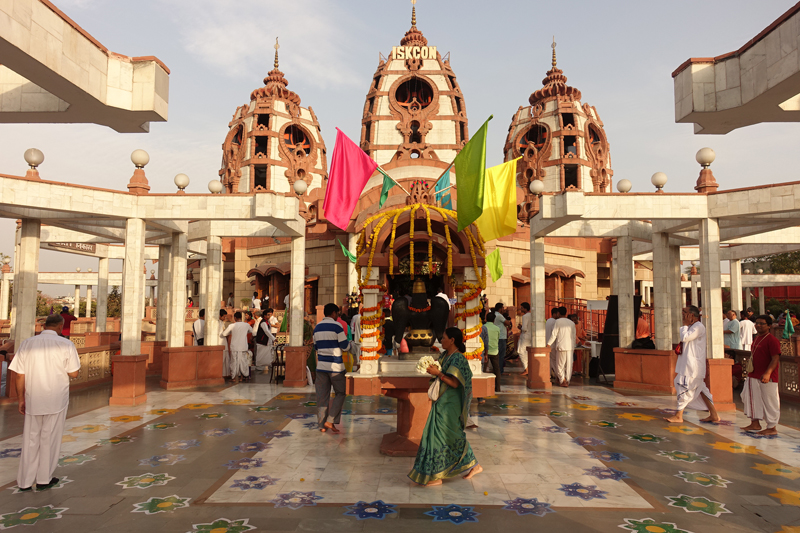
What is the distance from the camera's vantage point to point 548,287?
2717 cm

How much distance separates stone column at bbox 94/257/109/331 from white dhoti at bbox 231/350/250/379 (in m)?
7.84

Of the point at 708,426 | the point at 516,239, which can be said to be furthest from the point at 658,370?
the point at 516,239

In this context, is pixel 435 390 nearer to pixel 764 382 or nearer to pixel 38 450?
pixel 38 450

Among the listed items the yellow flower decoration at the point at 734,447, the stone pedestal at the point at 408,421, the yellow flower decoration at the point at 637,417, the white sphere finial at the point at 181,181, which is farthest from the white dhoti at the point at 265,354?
the yellow flower decoration at the point at 734,447

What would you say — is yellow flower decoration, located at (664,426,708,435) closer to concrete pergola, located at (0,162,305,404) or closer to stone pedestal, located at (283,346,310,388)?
stone pedestal, located at (283,346,310,388)

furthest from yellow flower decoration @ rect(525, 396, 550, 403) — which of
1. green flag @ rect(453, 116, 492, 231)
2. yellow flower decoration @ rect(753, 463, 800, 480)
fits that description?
green flag @ rect(453, 116, 492, 231)

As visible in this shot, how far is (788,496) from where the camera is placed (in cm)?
498

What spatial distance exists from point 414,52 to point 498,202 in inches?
1011

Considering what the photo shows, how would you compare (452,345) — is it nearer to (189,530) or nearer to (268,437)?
(189,530)

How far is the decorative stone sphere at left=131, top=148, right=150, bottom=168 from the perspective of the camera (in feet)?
34.0

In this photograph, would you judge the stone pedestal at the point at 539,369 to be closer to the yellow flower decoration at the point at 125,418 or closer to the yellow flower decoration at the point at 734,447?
the yellow flower decoration at the point at 734,447

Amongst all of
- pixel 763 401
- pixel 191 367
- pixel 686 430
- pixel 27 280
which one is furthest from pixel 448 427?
pixel 27 280

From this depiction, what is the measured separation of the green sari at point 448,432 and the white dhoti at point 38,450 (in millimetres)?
3706

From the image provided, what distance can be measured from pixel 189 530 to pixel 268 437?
3.03m
